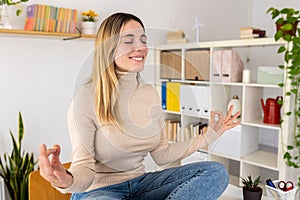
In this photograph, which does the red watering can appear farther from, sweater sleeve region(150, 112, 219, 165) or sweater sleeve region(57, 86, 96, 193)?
sweater sleeve region(57, 86, 96, 193)

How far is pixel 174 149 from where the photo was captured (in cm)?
134

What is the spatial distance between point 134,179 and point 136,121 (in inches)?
9.9

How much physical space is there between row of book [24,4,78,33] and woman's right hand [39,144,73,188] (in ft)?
4.44

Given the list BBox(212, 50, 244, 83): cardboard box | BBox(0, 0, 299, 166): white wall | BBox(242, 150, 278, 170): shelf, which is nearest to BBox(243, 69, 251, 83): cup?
BBox(212, 50, 244, 83): cardboard box

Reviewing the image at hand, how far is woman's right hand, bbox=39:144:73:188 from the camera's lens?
81 centimetres

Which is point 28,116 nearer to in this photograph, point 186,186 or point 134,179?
point 134,179

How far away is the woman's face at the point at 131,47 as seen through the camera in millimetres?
1041

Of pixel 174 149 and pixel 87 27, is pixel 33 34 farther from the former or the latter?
pixel 174 149

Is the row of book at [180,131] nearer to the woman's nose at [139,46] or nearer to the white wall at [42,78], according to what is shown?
the woman's nose at [139,46]

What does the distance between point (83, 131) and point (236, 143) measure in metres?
1.60

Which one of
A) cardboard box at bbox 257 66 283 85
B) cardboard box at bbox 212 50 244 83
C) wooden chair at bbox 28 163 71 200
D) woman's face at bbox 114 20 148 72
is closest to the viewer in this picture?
woman's face at bbox 114 20 148 72

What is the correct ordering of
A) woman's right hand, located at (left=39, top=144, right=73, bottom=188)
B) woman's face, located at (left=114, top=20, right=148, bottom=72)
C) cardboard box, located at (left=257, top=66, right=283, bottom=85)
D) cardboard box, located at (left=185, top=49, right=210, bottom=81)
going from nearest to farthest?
1. woman's right hand, located at (left=39, top=144, right=73, bottom=188)
2. woman's face, located at (left=114, top=20, right=148, bottom=72)
3. cardboard box, located at (left=185, top=49, right=210, bottom=81)
4. cardboard box, located at (left=257, top=66, right=283, bottom=85)

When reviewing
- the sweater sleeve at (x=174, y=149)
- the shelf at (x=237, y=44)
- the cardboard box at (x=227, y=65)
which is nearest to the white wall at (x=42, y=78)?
the shelf at (x=237, y=44)

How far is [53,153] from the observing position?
0.86m
